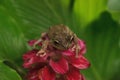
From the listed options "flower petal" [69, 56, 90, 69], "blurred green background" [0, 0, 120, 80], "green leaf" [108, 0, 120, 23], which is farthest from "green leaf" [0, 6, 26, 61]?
"green leaf" [108, 0, 120, 23]

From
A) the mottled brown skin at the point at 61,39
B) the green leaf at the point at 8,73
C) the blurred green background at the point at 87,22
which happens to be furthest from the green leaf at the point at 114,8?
the green leaf at the point at 8,73

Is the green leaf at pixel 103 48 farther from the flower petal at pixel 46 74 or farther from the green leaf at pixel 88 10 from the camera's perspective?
the flower petal at pixel 46 74

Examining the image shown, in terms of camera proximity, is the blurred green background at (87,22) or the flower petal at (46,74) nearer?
the flower petal at (46,74)

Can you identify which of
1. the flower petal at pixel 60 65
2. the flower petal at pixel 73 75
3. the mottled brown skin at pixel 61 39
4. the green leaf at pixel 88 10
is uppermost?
the green leaf at pixel 88 10

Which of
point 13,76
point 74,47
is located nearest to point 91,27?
point 74,47

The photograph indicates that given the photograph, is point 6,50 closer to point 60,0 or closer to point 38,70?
point 38,70

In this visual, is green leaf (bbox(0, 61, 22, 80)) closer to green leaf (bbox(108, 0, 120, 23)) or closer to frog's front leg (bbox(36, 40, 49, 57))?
frog's front leg (bbox(36, 40, 49, 57))

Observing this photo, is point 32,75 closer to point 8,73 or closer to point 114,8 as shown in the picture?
point 8,73
